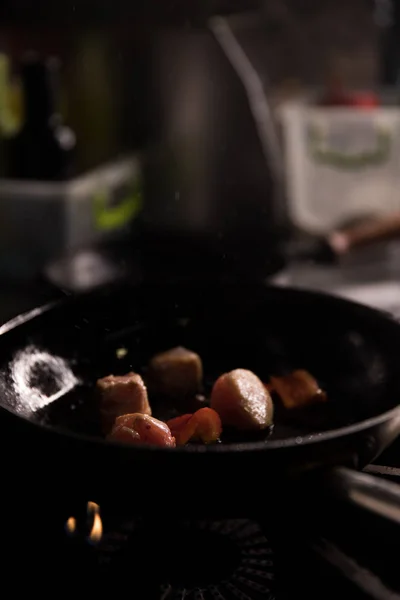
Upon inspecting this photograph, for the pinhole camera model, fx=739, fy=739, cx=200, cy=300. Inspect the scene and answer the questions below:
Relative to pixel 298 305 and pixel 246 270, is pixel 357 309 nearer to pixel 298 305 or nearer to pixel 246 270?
pixel 298 305

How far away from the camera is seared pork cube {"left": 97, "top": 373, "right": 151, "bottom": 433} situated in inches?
27.9

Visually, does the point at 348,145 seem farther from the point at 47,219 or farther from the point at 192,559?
the point at 192,559

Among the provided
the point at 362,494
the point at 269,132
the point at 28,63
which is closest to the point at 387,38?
the point at 269,132

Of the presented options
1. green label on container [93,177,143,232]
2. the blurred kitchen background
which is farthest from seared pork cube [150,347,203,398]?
green label on container [93,177,143,232]

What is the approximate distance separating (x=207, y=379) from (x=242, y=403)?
6.4 inches

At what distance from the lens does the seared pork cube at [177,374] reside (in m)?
0.79

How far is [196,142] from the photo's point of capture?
5.42 ft

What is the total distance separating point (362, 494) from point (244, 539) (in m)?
0.17

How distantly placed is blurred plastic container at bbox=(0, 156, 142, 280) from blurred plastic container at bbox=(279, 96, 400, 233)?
39cm

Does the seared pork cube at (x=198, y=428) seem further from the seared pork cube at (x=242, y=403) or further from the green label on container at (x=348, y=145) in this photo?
the green label on container at (x=348, y=145)

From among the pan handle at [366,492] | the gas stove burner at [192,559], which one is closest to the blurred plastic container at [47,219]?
the gas stove burner at [192,559]

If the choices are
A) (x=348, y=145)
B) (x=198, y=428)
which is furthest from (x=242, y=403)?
(x=348, y=145)

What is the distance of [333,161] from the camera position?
4.76 ft

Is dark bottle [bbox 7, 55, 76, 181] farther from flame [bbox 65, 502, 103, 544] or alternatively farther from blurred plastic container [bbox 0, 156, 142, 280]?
flame [bbox 65, 502, 103, 544]
